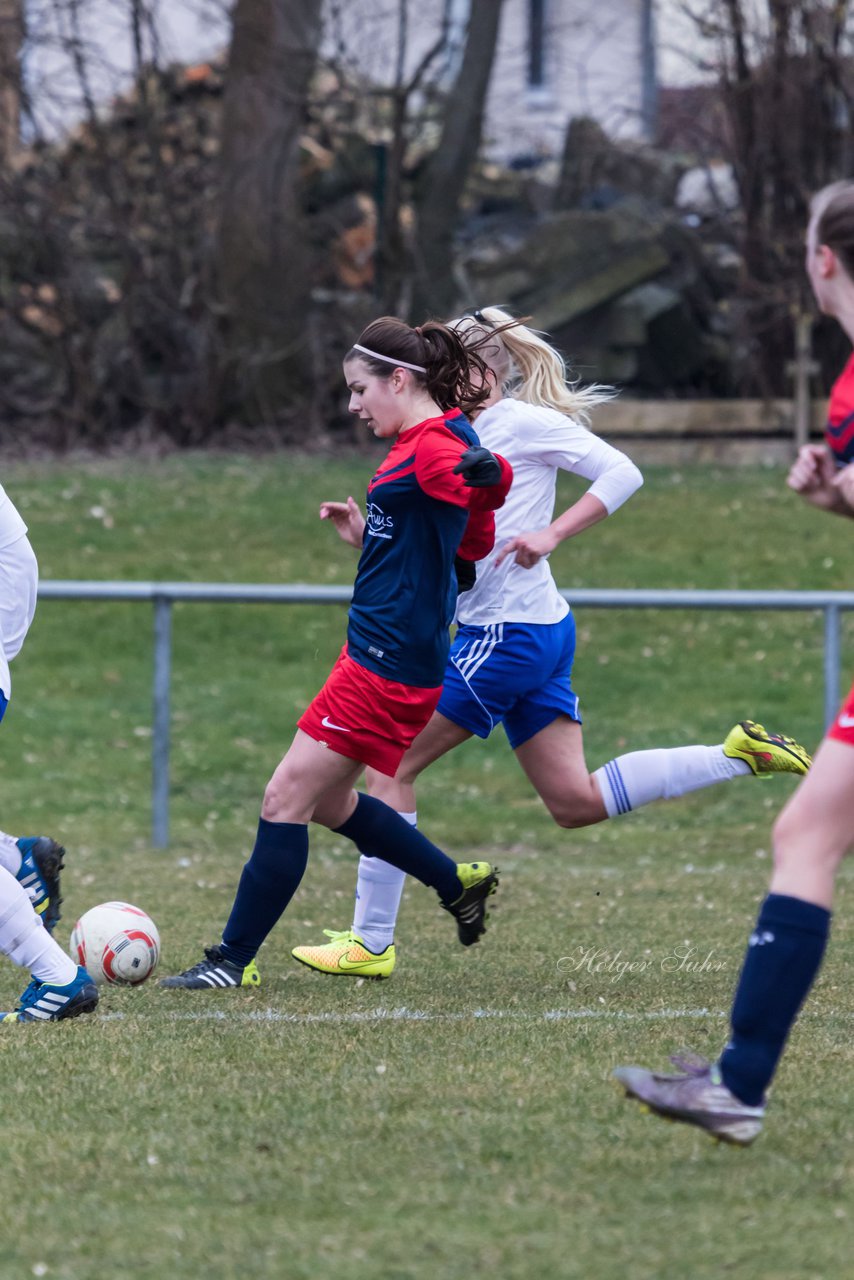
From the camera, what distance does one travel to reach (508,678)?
5875mm

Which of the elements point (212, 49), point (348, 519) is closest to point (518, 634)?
point (348, 519)

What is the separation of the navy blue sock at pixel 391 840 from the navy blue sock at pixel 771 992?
2.08m

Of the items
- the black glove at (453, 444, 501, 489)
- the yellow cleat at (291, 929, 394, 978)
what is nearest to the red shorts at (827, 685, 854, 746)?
the black glove at (453, 444, 501, 489)

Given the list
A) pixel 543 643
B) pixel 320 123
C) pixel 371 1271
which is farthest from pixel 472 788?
pixel 320 123

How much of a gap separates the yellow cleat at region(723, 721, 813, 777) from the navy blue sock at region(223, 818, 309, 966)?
172 centimetres

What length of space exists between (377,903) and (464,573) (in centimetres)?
108

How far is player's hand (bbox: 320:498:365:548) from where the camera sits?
18.2 ft

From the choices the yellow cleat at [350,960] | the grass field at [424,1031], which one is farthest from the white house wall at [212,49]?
the yellow cleat at [350,960]

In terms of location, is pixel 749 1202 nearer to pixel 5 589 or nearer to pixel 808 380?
pixel 5 589

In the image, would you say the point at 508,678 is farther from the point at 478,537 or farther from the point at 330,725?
the point at 330,725

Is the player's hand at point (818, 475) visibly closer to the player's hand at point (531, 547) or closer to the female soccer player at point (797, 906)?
the female soccer player at point (797, 906)

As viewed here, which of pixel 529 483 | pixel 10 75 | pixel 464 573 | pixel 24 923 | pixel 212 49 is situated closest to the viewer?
pixel 24 923

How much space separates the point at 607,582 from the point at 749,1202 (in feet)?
35.4

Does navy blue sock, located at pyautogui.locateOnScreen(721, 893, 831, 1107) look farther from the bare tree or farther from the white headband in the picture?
the bare tree
